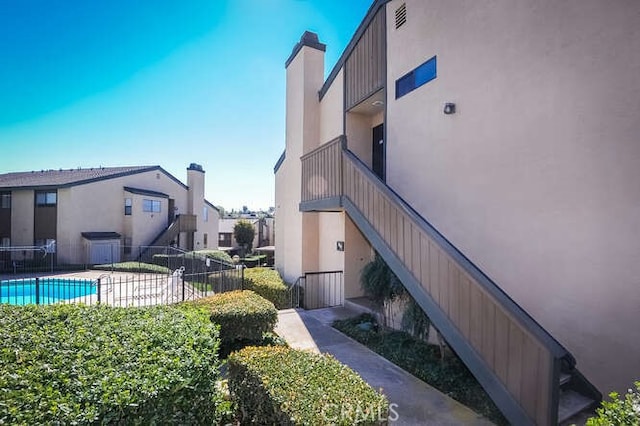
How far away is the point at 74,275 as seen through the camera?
16.6m

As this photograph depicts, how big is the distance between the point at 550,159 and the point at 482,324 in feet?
8.70

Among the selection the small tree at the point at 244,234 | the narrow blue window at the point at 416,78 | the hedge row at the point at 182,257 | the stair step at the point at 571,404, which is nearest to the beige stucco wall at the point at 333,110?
the narrow blue window at the point at 416,78

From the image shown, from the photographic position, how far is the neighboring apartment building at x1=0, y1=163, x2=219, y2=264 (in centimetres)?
1945

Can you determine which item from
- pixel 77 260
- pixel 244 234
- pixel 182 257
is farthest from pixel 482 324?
pixel 244 234

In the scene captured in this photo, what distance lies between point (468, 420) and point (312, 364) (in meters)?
2.21

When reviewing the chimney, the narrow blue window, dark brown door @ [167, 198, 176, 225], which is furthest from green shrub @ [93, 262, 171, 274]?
the narrow blue window

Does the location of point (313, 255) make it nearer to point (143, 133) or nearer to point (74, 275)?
point (143, 133)

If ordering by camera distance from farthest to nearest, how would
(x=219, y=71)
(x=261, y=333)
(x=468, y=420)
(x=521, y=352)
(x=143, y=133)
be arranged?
(x=143, y=133) < (x=219, y=71) < (x=261, y=333) < (x=468, y=420) < (x=521, y=352)

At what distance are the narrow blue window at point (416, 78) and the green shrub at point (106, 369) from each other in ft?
21.5

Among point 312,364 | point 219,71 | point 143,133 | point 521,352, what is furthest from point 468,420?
point 143,133

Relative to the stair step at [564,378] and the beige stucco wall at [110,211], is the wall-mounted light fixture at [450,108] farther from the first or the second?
the beige stucco wall at [110,211]

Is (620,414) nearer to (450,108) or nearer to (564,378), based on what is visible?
(564,378)

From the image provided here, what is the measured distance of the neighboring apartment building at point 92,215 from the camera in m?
19.5
